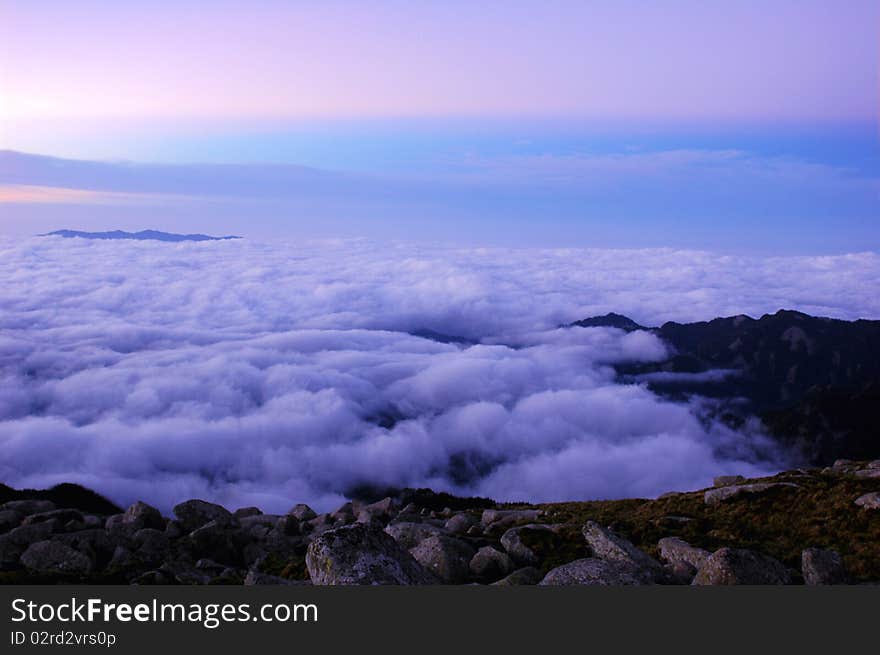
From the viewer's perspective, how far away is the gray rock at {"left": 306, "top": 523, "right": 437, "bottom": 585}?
17297 millimetres

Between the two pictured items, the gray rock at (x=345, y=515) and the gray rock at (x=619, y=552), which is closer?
the gray rock at (x=619, y=552)

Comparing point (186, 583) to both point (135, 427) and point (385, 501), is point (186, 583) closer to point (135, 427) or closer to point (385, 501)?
point (385, 501)

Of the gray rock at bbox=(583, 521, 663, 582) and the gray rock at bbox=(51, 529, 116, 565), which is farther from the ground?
the gray rock at bbox=(583, 521, 663, 582)

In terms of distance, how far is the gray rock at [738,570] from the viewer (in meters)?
18.2

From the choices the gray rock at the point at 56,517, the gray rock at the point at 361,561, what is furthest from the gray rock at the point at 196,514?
the gray rock at the point at 361,561

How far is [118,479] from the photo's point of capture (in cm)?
14500

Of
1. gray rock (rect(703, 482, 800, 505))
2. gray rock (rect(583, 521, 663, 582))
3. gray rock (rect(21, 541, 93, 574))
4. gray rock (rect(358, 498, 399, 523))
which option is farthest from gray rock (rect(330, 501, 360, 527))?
gray rock (rect(703, 482, 800, 505))

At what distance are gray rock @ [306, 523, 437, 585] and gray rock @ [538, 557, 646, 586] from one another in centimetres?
334

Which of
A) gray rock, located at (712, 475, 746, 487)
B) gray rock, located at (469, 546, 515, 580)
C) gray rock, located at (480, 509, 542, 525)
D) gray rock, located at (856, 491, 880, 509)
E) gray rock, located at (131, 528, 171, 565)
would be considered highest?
gray rock, located at (856, 491, 880, 509)

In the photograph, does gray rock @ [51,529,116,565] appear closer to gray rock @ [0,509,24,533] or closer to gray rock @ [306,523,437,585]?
gray rock @ [0,509,24,533]

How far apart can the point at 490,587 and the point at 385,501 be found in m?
23.3

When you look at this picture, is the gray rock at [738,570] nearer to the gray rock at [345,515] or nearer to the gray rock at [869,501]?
the gray rock at [869,501]

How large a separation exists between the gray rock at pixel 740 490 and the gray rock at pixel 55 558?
27606 mm

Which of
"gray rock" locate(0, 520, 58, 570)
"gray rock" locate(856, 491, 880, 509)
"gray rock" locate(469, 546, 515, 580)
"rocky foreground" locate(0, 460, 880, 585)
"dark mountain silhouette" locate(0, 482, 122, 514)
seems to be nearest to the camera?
"rocky foreground" locate(0, 460, 880, 585)
